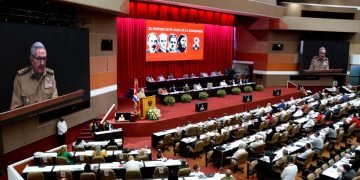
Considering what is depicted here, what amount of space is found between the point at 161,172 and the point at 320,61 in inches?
919

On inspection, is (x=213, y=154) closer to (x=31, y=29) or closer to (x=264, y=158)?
(x=264, y=158)

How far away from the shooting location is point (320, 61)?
95.7ft

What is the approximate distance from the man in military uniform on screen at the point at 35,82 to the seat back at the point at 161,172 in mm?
5389

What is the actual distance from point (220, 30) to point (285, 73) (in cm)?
690

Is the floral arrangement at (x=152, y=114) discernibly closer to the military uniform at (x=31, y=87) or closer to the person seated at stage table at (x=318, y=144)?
the military uniform at (x=31, y=87)

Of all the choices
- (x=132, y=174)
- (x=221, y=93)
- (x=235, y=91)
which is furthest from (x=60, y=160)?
(x=235, y=91)

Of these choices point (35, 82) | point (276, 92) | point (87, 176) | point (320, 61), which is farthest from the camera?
point (320, 61)

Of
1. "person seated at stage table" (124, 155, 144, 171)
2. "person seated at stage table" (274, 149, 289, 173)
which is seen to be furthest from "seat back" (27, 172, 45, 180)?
"person seated at stage table" (274, 149, 289, 173)

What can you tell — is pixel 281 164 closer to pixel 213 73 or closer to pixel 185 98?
pixel 185 98

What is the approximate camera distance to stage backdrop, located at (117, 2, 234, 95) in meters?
22.6

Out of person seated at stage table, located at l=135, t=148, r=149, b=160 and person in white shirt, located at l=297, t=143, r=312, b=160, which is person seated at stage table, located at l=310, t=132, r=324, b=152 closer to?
person in white shirt, located at l=297, t=143, r=312, b=160

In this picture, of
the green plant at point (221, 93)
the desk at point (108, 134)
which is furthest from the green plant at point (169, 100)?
the desk at point (108, 134)

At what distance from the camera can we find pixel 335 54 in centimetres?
2964

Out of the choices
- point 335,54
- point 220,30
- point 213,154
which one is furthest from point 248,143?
point 335,54
